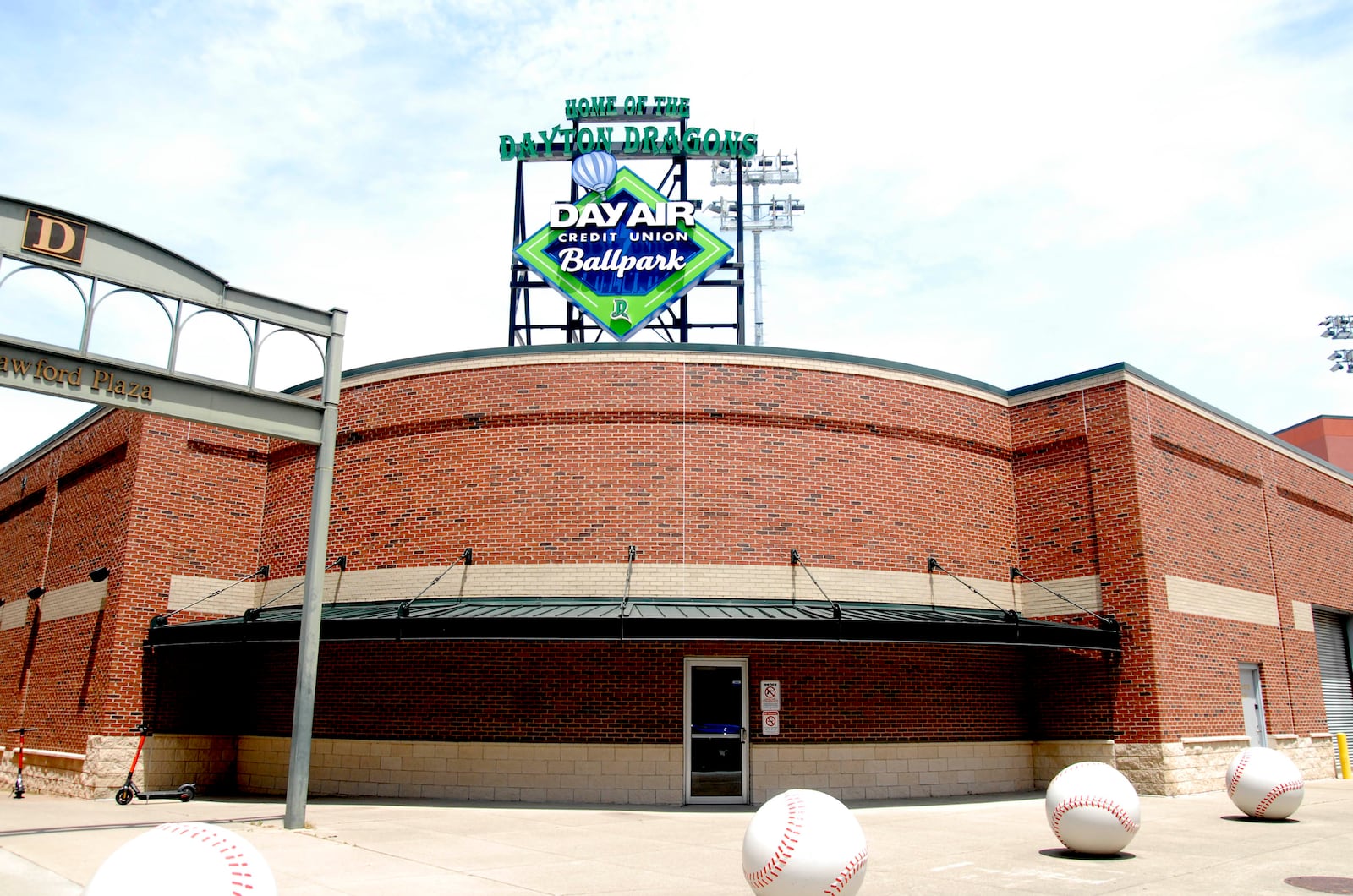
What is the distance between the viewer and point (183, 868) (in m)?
5.57

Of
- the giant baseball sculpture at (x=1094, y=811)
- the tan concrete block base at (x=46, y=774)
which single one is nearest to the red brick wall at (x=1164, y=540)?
the giant baseball sculpture at (x=1094, y=811)

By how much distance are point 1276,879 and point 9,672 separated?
965 inches

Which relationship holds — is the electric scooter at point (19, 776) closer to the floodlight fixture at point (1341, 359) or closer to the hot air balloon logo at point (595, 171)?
the hot air balloon logo at point (595, 171)

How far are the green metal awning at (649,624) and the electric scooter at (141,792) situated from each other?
73.0 inches

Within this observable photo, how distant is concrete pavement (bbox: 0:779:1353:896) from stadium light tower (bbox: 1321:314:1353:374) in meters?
34.2

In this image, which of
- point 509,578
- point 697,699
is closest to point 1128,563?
point 697,699

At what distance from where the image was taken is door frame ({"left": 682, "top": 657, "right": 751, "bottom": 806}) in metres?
16.4

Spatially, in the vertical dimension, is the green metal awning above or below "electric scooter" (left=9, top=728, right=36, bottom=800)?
above

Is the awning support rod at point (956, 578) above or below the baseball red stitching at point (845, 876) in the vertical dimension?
above

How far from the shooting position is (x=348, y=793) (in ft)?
57.3

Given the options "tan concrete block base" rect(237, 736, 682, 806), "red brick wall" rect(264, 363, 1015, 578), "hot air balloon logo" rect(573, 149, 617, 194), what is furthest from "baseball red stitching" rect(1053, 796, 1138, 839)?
"hot air balloon logo" rect(573, 149, 617, 194)

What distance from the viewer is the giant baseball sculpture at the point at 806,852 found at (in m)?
7.36

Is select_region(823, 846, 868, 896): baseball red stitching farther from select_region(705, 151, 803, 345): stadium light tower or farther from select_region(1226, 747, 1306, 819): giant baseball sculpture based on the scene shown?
select_region(705, 151, 803, 345): stadium light tower

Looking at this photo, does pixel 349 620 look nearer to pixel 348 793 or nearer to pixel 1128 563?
pixel 348 793
